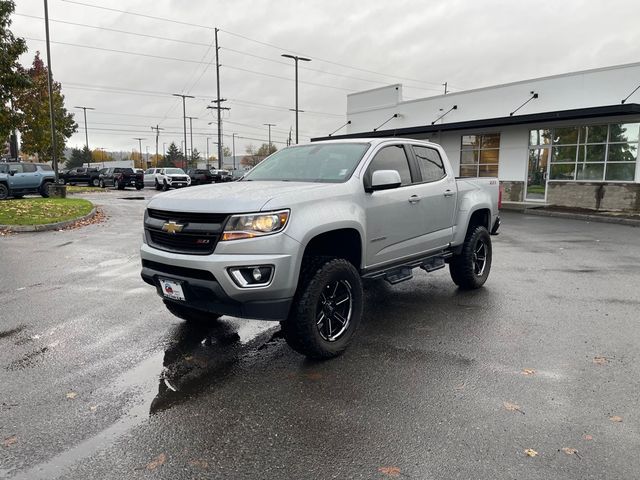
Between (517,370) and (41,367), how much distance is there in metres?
4.09

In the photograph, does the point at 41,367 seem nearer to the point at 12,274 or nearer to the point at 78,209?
the point at 12,274

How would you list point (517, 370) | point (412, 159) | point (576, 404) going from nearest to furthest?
point (576, 404), point (517, 370), point (412, 159)

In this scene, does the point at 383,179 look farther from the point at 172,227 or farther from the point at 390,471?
the point at 390,471

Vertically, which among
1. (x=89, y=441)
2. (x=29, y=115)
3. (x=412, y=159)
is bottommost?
(x=89, y=441)

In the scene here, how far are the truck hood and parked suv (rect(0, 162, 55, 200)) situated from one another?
20915 mm

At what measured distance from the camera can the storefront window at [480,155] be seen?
23.6m

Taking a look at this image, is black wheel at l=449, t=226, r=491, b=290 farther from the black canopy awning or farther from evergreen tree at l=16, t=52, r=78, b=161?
evergreen tree at l=16, t=52, r=78, b=161

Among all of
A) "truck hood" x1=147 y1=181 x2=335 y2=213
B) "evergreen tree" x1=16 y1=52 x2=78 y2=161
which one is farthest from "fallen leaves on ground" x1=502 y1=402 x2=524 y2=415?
"evergreen tree" x1=16 y1=52 x2=78 y2=161

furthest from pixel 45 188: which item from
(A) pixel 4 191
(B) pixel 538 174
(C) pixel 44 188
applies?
(B) pixel 538 174

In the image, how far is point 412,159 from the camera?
564 centimetres

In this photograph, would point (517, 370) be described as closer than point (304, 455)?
No

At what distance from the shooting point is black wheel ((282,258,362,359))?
396cm

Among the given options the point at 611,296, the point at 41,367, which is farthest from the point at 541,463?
the point at 611,296

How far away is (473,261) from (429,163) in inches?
62.2
